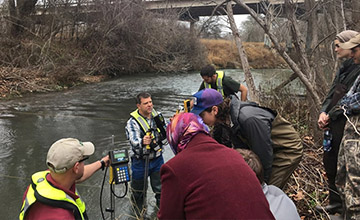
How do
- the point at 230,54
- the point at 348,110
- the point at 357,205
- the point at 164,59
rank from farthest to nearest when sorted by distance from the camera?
the point at 230,54
the point at 164,59
the point at 348,110
the point at 357,205

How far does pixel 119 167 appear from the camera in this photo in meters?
3.02

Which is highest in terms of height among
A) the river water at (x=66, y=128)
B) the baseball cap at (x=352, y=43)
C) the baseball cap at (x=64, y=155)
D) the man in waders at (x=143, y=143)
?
the baseball cap at (x=352, y=43)

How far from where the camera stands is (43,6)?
20.4 m

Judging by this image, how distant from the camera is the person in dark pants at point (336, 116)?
3.11 meters

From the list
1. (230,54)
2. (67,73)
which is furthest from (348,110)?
(230,54)

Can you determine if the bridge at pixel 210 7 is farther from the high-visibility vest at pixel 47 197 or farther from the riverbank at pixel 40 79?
the high-visibility vest at pixel 47 197

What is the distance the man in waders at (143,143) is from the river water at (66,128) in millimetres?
439

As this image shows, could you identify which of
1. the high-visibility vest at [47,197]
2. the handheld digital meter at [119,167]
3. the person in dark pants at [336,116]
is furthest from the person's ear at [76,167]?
the person in dark pants at [336,116]

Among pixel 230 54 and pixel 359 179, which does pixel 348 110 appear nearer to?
pixel 359 179

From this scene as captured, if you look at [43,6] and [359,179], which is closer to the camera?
[359,179]

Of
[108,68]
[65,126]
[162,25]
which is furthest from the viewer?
[162,25]

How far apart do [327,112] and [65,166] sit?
118 inches

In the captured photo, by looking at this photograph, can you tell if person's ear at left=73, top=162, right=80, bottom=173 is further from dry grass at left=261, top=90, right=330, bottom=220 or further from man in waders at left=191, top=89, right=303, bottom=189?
dry grass at left=261, top=90, right=330, bottom=220

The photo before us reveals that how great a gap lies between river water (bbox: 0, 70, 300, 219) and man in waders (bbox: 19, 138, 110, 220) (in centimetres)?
95
